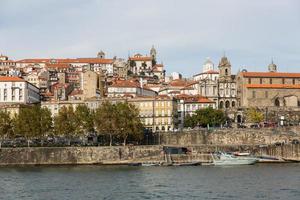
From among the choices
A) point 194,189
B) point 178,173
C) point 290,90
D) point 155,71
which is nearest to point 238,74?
point 290,90

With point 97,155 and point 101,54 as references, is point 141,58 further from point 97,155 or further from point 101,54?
point 97,155

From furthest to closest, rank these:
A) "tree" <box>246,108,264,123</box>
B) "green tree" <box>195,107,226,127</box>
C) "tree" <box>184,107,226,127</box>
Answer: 1. "tree" <box>246,108,264,123</box>
2. "tree" <box>184,107,226,127</box>
3. "green tree" <box>195,107,226,127</box>

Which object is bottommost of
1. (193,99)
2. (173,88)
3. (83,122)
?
(83,122)

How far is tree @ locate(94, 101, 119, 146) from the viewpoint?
77.4 metres

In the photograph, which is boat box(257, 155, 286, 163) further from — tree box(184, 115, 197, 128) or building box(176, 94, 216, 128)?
building box(176, 94, 216, 128)

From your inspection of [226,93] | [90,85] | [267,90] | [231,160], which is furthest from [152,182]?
[226,93]

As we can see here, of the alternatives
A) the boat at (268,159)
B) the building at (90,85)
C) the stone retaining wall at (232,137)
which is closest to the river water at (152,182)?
the boat at (268,159)

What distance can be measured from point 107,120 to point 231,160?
14558mm

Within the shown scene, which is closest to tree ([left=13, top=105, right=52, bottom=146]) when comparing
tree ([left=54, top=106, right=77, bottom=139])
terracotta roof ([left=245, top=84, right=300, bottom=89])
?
tree ([left=54, top=106, right=77, bottom=139])

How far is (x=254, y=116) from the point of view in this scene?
336ft

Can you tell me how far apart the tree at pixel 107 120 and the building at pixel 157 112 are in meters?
20.3

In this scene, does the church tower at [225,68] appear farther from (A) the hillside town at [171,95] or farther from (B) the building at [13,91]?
(B) the building at [13,91]

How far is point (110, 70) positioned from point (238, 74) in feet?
145

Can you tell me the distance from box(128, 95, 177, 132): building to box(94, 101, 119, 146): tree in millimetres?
20301
